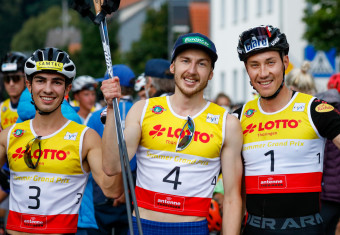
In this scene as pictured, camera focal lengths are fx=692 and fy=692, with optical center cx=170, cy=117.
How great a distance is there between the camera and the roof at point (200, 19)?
182ft

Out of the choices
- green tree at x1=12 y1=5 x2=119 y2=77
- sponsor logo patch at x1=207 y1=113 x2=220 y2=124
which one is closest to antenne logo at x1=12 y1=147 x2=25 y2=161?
sponsor logo patch at x1=207 y1=113 x2=220 y2=124

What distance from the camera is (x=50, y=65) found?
5.80 m

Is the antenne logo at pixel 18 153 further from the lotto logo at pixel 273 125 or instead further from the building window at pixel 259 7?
the building window at pixel 259 7

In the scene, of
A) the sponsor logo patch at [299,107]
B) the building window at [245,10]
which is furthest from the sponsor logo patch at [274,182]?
the building window at [245,10]

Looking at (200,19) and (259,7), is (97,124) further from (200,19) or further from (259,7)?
(200,19)

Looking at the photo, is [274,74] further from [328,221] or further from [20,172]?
[328,221]

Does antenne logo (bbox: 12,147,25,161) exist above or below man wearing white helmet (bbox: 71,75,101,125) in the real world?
below

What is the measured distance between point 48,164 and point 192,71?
1.38 metres

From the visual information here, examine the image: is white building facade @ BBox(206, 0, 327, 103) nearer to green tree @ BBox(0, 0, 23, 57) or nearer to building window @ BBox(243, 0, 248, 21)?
building window @ BBox(243, 0, 248, 21)

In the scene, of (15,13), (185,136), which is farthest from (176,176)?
(15,13)

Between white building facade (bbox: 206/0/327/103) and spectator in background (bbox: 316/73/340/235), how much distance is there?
2616 centimetres

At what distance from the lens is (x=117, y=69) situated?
839 cm

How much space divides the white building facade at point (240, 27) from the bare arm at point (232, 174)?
2849 centimetres

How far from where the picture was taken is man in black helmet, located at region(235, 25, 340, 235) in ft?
17.7
